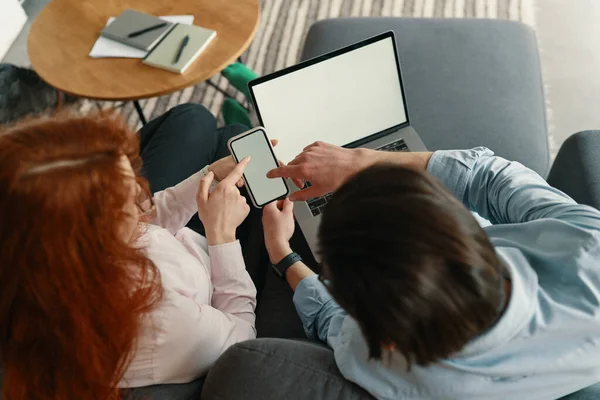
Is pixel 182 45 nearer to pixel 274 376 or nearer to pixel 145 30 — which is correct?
pixel 145 30

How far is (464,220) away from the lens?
1.66 ft

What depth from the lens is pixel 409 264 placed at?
1.51ft

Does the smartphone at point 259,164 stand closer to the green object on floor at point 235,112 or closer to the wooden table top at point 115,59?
the wooden table top at point 115,59

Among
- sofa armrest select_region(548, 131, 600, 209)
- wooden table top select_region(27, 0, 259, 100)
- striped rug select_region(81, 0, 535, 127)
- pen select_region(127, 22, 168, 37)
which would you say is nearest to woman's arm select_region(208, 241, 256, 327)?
wooden table top select_region(27, 0, 259, 100)

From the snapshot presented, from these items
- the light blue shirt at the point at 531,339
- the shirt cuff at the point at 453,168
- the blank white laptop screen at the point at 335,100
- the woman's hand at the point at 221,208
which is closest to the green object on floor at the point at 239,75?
the blank white laptop screen at the point at 335,100

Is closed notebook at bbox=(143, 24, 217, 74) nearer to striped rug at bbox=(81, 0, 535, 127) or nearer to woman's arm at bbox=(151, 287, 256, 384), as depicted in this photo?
striped rug at bbox=(81, 0, 535, 127)

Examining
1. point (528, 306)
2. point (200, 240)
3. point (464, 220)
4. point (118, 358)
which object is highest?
point (464, 220)

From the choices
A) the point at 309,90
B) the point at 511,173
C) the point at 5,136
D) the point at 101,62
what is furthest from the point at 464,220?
the point at 101,62

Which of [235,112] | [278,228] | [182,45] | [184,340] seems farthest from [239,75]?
[184,340]

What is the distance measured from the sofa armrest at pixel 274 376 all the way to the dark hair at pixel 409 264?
175 millimetres

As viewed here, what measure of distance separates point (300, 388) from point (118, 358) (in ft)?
0.80

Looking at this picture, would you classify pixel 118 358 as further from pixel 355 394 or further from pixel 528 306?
pixel 528 306

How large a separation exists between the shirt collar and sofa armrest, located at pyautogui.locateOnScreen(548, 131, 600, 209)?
0.55 m

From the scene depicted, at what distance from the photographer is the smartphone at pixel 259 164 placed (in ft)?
3.41
